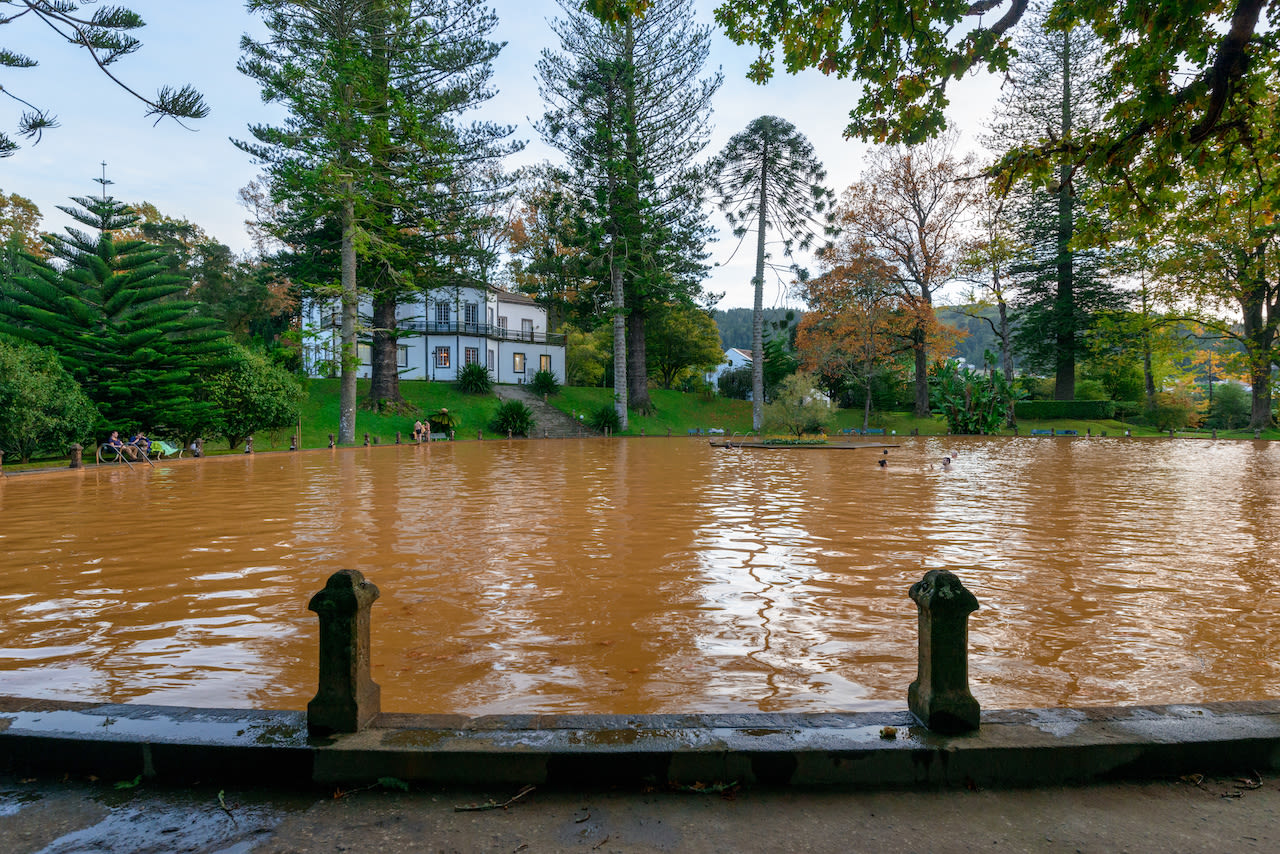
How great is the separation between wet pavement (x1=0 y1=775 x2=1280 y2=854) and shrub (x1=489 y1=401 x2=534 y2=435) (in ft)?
Result: 112

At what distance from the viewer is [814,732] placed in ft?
9.39

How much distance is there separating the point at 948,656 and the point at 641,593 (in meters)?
3.52

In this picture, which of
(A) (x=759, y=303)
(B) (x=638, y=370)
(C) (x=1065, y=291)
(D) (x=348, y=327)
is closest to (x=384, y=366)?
(D) (x=348, y=327)

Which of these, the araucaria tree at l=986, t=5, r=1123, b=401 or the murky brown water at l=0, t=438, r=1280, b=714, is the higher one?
the araucaria tree at l=986, t=5, r=1123, b=401

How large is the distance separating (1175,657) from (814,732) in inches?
131

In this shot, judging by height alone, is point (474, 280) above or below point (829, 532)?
above

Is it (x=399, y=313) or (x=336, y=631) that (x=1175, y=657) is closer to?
(x=336, y=631)

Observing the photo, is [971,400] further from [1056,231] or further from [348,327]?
[348,327]

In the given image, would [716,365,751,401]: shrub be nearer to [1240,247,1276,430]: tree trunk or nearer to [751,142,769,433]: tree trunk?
[751,142,769,433]: tree trunk

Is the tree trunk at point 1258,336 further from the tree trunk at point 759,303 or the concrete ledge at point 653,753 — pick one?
the tree trunk at point 759,303


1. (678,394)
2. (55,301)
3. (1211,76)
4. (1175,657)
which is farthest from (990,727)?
(678,394)

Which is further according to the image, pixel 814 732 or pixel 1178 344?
pixel 1178 344

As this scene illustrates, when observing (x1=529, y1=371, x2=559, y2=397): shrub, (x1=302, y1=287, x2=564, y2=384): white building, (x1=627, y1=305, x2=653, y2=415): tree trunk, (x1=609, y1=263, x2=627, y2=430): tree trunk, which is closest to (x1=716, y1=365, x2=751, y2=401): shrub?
(x1=627, y1=305, x2=653, y2=415): tree trunk

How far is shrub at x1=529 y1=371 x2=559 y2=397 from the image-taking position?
44.2 meters
